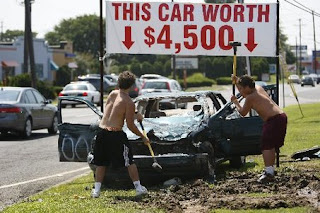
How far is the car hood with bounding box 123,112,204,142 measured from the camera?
35.8 ft

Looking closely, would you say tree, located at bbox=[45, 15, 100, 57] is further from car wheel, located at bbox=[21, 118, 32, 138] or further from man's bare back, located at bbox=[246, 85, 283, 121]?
man's bare back, located at bbox=[246, 85, 283, 121]

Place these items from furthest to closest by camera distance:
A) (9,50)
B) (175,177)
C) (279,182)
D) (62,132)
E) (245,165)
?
(9,50) < (245,165) < (62,132) < (175,177) < (279,182)

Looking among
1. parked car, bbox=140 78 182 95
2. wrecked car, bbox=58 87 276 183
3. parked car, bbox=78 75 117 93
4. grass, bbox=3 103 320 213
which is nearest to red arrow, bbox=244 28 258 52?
wrecked car, bbox=58 87 276 183

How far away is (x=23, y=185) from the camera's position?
11633 mm

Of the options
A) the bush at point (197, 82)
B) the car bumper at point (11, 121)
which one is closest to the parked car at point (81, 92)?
the car bumper at point (11, 121)

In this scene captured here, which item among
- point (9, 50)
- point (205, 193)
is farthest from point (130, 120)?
point (9, 50)

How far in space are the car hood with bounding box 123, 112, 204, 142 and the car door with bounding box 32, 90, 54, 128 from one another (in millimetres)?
9581

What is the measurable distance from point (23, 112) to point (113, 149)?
10925 mm

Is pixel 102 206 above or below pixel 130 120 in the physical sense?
below

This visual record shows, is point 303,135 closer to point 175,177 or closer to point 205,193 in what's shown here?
point 175,177

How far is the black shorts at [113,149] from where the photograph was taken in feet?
31.2

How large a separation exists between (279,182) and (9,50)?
57.4m

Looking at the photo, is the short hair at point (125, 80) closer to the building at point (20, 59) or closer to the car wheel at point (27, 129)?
the car wheel at point (27, 129)

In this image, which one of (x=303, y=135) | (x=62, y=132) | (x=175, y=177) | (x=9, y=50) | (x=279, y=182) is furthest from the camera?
(x=9, y=50)
